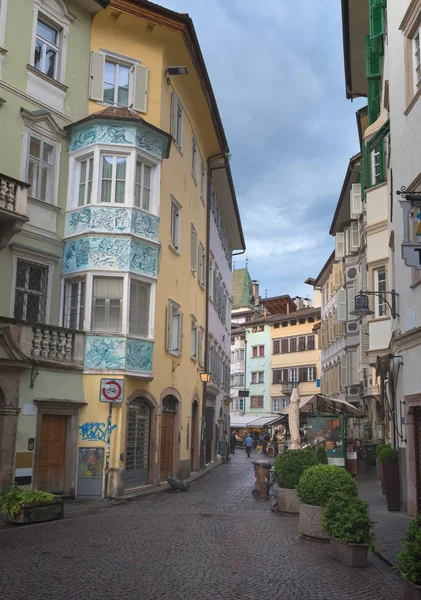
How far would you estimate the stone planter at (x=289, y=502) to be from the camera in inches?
603

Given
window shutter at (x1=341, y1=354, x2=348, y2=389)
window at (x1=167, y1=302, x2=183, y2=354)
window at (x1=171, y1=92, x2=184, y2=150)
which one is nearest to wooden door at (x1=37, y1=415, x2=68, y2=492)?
window at (x1=167, y1=302, x2=183, y2=354)

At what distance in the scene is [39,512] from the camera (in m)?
13.7

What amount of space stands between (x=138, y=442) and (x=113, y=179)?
7.96 metres

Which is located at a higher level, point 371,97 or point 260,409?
point 371,97

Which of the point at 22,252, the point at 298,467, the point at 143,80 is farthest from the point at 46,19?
the point at 298,467

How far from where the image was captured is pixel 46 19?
64.6 ft

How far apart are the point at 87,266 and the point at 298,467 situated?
8.40 metres

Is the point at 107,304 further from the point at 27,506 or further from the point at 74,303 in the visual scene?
the point at 27,506

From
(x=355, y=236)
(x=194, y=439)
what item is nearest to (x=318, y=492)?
(x=194, y=439)

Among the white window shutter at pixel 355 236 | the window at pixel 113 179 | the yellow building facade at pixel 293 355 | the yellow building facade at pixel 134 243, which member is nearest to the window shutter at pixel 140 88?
the yellow building facade at pixel 134 243

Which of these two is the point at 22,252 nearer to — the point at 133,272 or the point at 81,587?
the point at 133,272

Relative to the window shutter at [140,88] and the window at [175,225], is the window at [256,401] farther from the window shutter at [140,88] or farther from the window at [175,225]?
the window shutter at [140,88]

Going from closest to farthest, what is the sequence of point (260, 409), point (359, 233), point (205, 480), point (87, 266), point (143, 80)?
1. point (87, 266)
2. point (143, 80)
3. point (205, 480)
4. point (359, 233)
5. point (260, 409)

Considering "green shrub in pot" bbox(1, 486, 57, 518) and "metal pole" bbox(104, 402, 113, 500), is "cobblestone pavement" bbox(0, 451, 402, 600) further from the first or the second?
"metal pole" bbox(104, 402, 113, 500)
